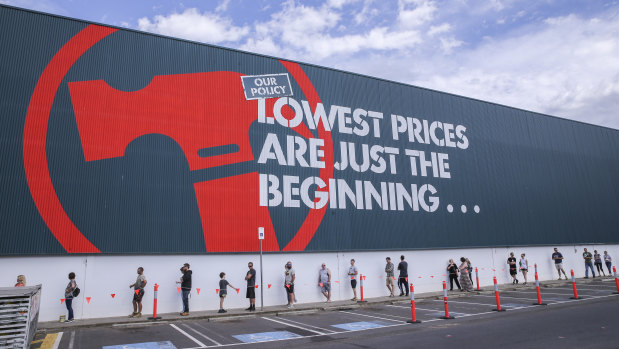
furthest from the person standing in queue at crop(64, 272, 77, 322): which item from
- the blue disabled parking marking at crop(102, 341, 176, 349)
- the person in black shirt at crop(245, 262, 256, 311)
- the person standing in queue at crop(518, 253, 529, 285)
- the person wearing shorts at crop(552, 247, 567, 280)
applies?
the person wearing shorts at crop(552, 247, 567, 280)

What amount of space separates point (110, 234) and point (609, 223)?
3377 cm

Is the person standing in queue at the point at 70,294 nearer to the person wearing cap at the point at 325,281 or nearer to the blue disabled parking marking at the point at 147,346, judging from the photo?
the blue disabled parking marking at the point at 147,346

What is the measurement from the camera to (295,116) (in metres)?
21.0

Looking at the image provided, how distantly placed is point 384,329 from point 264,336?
3381 millimetres

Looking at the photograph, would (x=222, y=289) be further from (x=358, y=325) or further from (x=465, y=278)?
(x=465, y=278)

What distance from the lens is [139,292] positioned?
15023 millimetres

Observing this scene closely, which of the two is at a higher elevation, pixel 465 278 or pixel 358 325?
pixel 465 278

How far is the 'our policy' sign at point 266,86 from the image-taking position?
20109 millimetres

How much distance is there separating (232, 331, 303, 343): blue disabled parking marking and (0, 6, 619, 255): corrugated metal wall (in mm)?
6477

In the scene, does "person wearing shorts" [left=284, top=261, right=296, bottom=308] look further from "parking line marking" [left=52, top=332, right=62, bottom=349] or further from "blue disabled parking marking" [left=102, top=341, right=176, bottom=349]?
"parking line marking" [left=52, top=332, right=62, bottom=349]

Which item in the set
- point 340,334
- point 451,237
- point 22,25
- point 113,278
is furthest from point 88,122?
point 451,237

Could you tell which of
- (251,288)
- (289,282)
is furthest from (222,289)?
(289,282)

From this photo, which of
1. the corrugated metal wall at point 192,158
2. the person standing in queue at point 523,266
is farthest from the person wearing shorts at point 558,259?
the person standing in queue at point 523,266

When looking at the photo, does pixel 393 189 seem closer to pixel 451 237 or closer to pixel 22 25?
pixel 451 237
